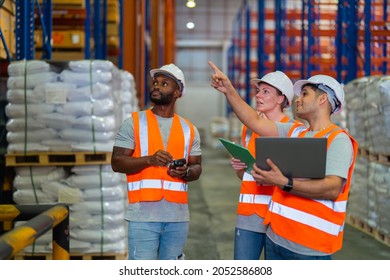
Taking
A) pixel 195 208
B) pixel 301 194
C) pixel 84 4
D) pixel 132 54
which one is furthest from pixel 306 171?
pixel 132 54

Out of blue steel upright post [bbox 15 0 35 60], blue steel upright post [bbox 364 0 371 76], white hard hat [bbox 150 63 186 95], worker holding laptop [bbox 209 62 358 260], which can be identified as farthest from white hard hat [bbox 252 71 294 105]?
blue steel upright post [bbox 364 0 371 76]

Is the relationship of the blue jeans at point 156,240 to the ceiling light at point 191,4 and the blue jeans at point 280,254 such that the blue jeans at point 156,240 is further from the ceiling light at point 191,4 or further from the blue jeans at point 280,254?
the ceiling light at point 191,4

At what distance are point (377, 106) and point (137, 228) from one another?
3.71m

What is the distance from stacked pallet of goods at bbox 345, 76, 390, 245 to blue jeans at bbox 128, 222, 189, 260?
Answer: 10.8 feet

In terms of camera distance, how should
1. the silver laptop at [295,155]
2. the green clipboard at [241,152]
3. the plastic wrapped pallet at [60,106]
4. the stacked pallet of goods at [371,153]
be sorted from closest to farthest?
the silver laptop at [295,155] → the green clipboard at [241,152] → the plastic wrapped pallet at [60,106] → the stacked pallet of goods at [371,153]

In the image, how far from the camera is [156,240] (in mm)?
3293

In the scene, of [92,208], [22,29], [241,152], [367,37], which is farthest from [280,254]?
[367,37]

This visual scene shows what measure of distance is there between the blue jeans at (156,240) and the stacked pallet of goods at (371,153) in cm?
329

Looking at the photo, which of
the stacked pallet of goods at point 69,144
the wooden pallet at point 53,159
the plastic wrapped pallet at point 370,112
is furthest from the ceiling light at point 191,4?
the plastic wrapped pallet at point 370,112

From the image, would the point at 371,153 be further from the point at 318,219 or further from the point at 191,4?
the point at 318,219

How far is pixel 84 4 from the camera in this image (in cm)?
744

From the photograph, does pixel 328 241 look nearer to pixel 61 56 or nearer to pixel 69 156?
pixel 69 156

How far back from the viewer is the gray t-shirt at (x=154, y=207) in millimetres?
3285

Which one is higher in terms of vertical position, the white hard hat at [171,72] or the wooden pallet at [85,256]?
the white hard hat at [171,72]
